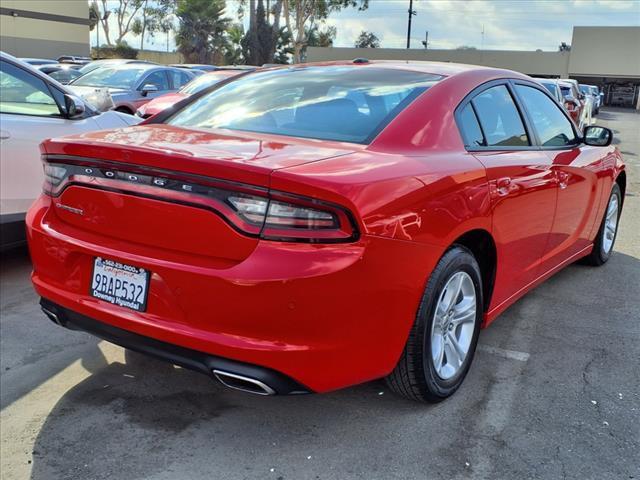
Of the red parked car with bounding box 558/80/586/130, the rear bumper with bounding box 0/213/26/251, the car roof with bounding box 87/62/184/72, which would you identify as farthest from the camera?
the red parked car with bounding box 558/80/586/130

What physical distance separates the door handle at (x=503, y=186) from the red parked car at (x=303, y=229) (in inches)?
0.4

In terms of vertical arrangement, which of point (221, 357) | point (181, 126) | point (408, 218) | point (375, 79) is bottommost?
point (221, 357)

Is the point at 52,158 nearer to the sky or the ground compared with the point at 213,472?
nearer to the sky

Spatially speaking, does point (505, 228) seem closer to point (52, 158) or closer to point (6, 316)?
point (52, 158)

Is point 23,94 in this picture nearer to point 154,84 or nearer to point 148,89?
point 148,89

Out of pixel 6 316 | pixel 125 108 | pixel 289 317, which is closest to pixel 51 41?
pixel 125 108

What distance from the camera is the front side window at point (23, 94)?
16.2 feet

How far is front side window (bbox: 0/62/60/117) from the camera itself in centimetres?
495

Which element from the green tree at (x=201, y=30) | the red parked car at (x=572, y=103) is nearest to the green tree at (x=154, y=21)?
the green tree at (x=201, y=30)

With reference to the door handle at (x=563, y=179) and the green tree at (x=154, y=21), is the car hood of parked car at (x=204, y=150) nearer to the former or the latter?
the door handle at (x=563, y=179)

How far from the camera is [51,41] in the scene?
37125 mm

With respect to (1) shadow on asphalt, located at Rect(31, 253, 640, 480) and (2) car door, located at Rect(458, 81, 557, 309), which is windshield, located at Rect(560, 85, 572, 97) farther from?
(1) shadow on asphalt, located at Rect(31, 253, 640, 480)

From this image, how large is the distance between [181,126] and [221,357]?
145 cm

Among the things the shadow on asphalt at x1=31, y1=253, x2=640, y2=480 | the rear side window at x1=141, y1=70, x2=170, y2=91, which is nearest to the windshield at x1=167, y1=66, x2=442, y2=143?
the shadow on asphalt at x1=31, y1=253, x2=640, y2=480
